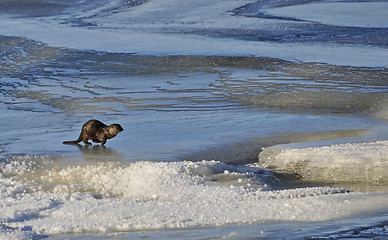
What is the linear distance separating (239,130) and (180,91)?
285 cm

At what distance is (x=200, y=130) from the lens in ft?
27.8

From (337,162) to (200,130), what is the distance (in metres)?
2.06

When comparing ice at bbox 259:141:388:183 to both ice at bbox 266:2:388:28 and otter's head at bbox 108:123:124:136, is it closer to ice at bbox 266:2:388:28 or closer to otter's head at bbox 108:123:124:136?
otter's head at bbox 108:123:124:136

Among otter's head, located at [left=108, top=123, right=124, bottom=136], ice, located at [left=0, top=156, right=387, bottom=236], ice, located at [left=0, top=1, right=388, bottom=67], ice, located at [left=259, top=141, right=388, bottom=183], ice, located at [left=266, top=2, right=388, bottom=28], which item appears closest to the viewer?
ice, located at [left=0, top=156, right=387, bottom=236]

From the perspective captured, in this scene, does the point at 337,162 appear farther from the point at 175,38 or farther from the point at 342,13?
the point at 342,13

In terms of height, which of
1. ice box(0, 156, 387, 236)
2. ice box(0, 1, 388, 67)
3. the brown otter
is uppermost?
ice box(0, 1, 388, 67)

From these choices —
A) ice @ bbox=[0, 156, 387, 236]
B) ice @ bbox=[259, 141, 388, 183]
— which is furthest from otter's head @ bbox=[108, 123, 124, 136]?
ice @ bbox=[259, 141, 388, 183]

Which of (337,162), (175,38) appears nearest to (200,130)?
(337,162)

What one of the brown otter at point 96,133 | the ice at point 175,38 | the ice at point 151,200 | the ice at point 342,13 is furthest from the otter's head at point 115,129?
the ice at point 342,13

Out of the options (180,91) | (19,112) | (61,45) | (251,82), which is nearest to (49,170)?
(19,112)

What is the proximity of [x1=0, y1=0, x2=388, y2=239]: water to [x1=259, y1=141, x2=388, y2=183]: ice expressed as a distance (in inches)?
0.4

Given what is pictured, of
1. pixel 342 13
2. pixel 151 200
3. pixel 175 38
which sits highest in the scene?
pixel 342 13

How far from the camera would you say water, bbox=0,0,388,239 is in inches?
217

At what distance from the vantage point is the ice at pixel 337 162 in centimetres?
663
